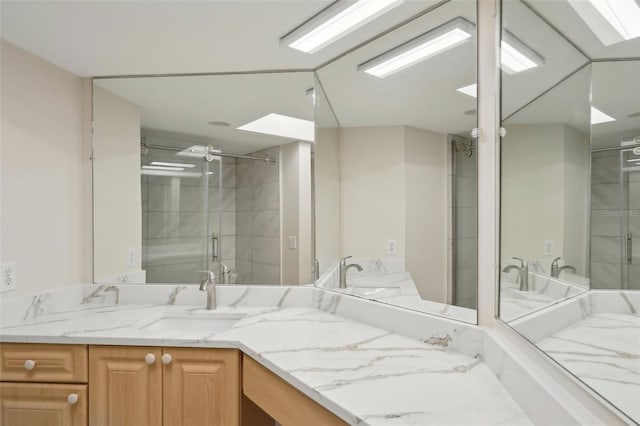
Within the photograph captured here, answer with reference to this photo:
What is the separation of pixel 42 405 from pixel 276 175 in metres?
1.52

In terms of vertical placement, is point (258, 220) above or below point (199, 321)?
above

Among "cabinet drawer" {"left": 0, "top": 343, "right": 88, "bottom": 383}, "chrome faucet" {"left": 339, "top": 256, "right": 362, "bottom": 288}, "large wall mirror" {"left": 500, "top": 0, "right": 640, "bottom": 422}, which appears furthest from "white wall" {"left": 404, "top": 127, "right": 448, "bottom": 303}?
"cabinet drawer" {"left": 0, "top": 343, "right": 88, "bottom": 383}

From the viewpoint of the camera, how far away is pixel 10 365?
155 centimetres

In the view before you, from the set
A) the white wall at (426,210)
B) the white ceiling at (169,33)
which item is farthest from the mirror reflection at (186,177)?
the white wall at (426,210)

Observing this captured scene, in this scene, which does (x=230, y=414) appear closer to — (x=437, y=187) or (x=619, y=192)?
(x=437, y=187)

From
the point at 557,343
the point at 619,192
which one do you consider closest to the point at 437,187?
the point at 557,343

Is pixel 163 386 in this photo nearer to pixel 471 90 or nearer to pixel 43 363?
pixel 43 363

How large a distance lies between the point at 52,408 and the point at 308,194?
1543 millimetres

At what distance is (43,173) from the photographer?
1833 mm

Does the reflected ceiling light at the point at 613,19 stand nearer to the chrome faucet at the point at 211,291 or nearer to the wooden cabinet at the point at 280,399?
the wooden cabinet at the point at 280,399

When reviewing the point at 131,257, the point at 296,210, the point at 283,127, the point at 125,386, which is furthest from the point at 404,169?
the point at 131,257

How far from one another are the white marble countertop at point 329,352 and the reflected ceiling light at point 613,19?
0.81m

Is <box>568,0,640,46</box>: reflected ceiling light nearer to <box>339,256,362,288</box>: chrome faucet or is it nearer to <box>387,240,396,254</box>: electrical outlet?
<box>387,240,396,254</box>: electrical outlet

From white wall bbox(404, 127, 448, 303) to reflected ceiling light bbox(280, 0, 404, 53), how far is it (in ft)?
1.57
